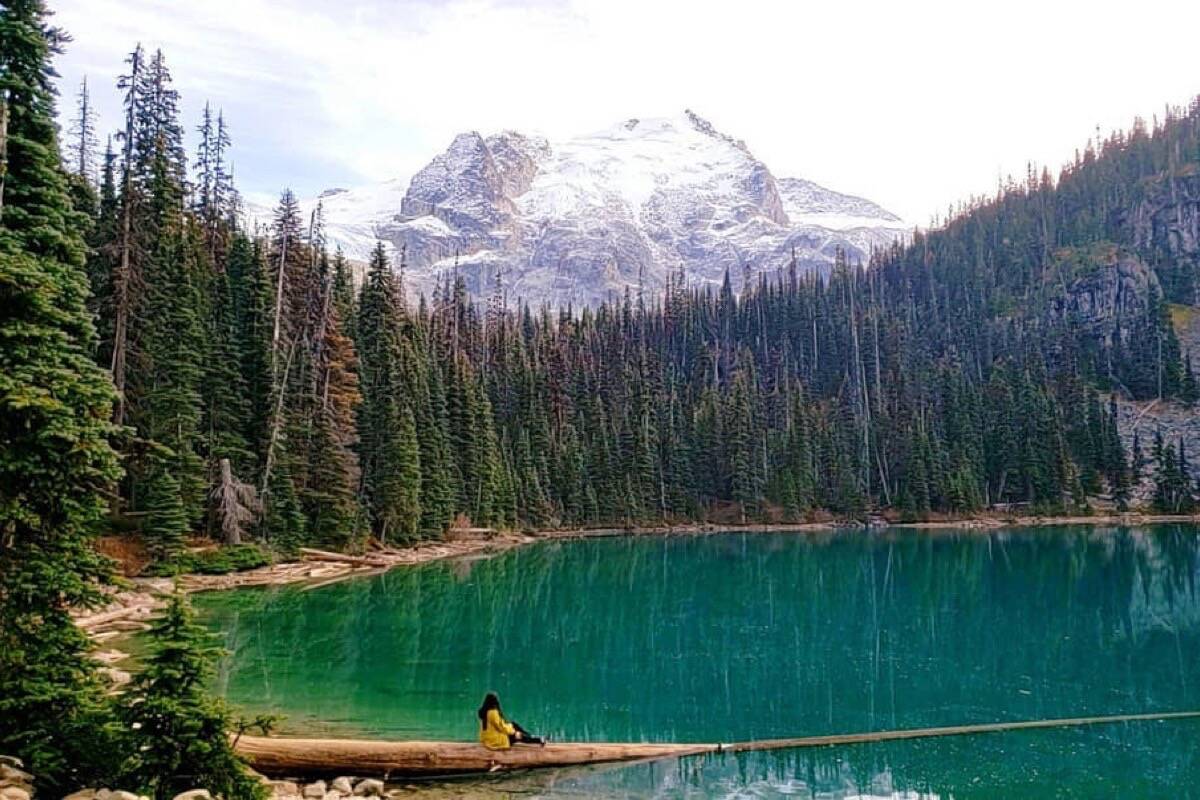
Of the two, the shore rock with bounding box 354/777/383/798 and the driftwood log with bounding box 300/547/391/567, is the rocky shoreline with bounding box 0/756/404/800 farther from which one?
the driftwood log with bounding box 300/547/391/567

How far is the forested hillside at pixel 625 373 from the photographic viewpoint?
4428 centimetres

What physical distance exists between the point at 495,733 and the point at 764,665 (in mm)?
13610

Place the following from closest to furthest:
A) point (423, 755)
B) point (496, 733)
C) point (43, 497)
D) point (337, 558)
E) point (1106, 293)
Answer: point (43, 497) → point (423, 755) → point (496, 733) → point (337, 558) → point (1106, 293)

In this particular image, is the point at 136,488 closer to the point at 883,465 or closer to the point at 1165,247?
the point at 883,465

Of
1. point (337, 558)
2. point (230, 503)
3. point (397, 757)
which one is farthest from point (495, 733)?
point (337, 558)

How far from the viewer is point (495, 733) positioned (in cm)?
1642

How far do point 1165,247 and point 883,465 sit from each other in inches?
3099

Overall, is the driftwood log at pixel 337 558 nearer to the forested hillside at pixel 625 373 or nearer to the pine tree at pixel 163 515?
the forested hillside at pixel 625 373

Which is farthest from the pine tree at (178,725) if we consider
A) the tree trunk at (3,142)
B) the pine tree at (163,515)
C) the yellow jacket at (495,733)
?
the pine tree at (163,515)

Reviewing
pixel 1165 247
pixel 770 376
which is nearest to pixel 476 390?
pixel 770 376

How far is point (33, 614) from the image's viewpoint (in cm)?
1288

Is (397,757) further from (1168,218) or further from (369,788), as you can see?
(1168,218)

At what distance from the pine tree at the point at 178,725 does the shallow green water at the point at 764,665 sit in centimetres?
495

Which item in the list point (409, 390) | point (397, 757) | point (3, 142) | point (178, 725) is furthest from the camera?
point (409, 390)
